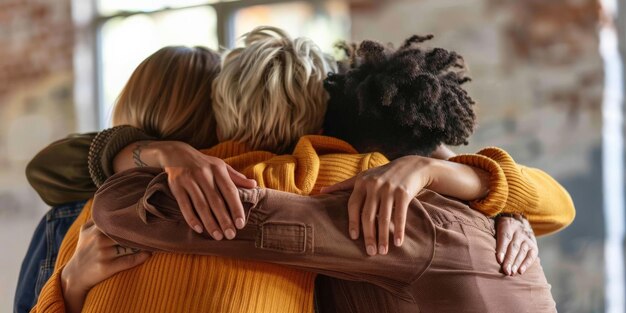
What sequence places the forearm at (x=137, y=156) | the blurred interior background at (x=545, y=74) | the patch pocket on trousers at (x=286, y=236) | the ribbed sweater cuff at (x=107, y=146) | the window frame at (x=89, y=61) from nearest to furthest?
the patch pocket on trousers at (x=286, y=236) → the forearm at (x=137, y=156) → the ribbed sweater cuff at (x=107, y=146) → the blurred interior background at (x=545, y=74) → the window frame at (x=89, y=61)

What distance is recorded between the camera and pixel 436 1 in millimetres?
2680

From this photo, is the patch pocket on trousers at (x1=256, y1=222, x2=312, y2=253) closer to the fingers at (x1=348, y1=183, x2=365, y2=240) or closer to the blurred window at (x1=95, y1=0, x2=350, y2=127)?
the fingers at (x1=348, y1=183, x2=365, y2=240)

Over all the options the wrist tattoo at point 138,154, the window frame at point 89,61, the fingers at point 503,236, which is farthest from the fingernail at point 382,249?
the window frame at point 89,61

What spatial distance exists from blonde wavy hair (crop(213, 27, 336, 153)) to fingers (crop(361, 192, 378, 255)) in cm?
29

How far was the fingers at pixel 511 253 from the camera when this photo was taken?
1230mm

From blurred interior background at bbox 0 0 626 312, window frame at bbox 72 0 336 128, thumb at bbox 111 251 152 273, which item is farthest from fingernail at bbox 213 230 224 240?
window frame at bbox 72 0 336 128

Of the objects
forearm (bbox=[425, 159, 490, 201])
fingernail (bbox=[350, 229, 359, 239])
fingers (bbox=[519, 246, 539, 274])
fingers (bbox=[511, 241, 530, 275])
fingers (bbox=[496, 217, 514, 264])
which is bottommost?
fingers (bbox=[519, 246, 539, 274])

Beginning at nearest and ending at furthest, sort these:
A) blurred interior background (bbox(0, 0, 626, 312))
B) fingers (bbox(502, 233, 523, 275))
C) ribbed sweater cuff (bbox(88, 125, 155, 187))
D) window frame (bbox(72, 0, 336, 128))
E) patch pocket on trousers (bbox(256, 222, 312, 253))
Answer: patch pocket on trousers (bbox(256, 222, 312, 253)) < fingers (bbox(502, 233, 523, 275)) < ribbed sweater cuff (bbox(88, 125, 155, 187)) < blurred interior background (bbox(0, 0, 626, 312)) < window frame (bbox(72, 0, 336, 128))

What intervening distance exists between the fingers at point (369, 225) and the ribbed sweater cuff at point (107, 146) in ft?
1.68

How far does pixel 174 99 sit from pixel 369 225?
1.74 ft

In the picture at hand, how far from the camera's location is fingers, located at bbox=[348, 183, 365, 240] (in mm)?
1138

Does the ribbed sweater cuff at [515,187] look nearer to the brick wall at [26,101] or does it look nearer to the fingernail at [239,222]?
the fingernail at [239,222]

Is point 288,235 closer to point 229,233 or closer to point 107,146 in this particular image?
point 229,233

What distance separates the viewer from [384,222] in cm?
113
